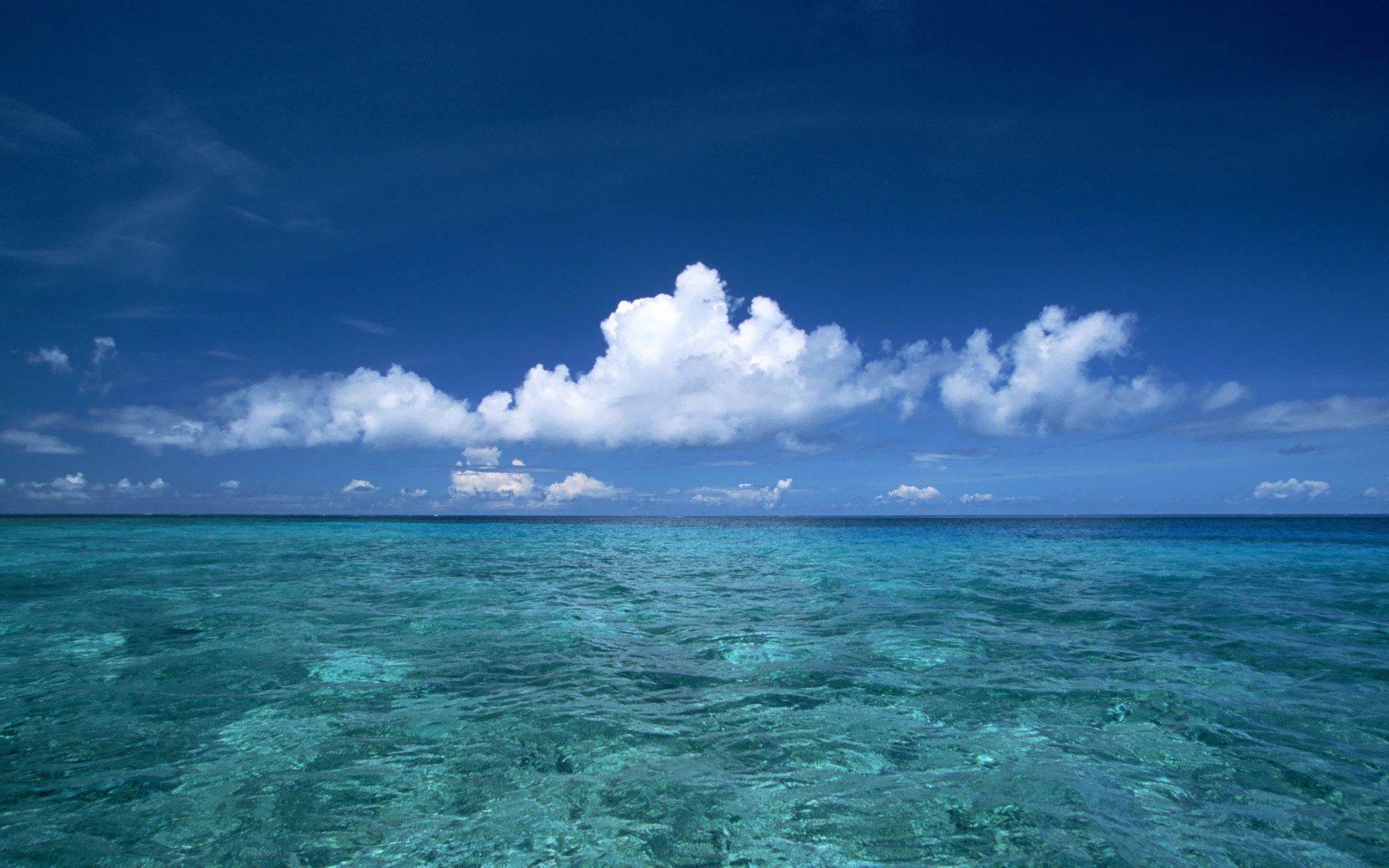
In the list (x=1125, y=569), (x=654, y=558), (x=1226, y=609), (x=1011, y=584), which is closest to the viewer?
(x=1226, y=609)

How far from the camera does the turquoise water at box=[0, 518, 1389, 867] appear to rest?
15.3 ft

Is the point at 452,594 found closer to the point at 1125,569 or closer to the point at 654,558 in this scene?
the point at 654,558

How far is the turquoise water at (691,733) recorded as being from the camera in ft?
15.3

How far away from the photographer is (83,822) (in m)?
4.81

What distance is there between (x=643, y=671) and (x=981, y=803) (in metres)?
5.32

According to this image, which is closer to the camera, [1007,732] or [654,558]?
[1007,732]

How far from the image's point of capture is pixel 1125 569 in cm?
2622

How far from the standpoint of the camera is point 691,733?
6.77m

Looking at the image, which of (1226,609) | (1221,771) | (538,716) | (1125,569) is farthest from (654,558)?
(1221,771)

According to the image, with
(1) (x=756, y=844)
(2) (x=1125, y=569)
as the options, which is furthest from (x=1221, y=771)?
(2) (x=1125, y=569)

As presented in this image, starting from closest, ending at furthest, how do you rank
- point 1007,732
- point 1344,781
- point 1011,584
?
point 1344,781 < point 1007,732 < point 1011,584

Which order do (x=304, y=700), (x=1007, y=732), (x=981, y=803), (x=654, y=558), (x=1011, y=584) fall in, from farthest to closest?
(x=654, y=558) < (x=1011, y=584) < (x=304, y=700) < (x=1007, y=732) < (x=981, y=803)

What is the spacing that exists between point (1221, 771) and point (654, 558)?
2936 cm

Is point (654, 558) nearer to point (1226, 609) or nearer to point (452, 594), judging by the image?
point (452, 594)
